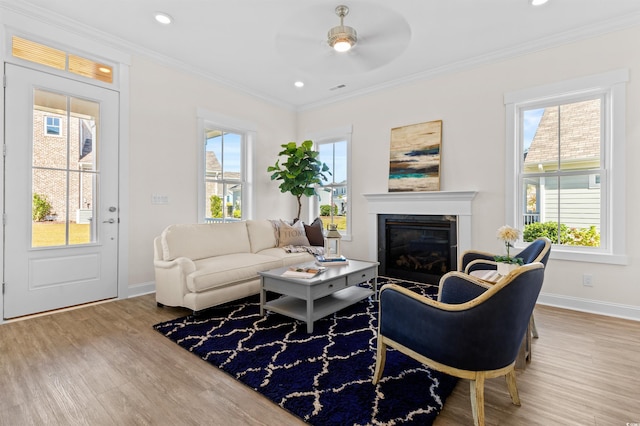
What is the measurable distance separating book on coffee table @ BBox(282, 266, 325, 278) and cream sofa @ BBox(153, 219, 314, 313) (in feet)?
2.05

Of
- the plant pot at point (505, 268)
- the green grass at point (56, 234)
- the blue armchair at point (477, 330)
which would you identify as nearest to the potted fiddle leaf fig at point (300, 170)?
the green grass at point (56, 234)

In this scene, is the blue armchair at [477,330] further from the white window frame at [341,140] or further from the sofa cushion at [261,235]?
the white window frame at [341,140]

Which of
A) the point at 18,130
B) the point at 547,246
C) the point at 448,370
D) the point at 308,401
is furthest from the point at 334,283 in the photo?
the point at 18,130

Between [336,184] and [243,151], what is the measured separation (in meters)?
1.64

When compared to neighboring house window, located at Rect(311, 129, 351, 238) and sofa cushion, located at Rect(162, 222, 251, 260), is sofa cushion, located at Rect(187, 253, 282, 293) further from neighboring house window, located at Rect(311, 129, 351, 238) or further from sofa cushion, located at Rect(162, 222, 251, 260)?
neighboring house window, located at Rect(311, 129, 351, 238)

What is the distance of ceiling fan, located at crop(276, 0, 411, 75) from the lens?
117 inches

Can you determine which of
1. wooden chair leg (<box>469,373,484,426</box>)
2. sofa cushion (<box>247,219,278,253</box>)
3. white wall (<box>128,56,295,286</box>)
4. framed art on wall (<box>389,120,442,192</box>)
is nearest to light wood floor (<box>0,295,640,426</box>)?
wooden chair leg (<box>469,373,484,426</box>)

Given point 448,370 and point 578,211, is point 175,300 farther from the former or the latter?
point 578,211

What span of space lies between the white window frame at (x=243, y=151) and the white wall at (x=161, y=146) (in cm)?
6

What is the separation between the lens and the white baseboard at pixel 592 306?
3.02 meters

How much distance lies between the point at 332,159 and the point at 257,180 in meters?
1.34

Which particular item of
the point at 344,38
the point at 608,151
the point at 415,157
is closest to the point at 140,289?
the point at 344,38

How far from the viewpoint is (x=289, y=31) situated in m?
3.31

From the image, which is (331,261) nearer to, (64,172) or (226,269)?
(226,269)
